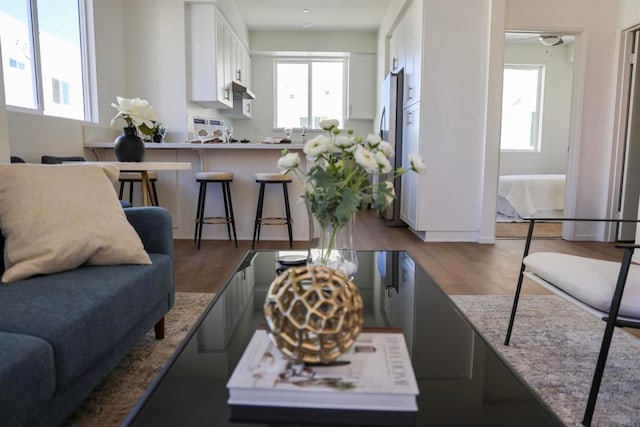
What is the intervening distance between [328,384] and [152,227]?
1405 mm

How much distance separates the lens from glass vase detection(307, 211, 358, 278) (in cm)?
121

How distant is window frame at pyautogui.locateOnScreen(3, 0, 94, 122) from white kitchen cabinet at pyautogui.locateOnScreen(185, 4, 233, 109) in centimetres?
118

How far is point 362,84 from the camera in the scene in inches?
294

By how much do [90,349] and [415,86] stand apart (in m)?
4.01

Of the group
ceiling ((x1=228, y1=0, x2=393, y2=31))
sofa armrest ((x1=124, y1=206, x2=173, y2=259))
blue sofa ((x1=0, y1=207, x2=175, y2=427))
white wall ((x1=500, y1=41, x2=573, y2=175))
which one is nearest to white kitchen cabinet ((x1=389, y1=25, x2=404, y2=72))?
ceiling ((x1=228, y1=0, x2=393, y2=31))

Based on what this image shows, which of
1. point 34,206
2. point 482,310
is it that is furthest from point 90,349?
point 482,310

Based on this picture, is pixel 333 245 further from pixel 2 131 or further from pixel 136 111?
pixel 136 111

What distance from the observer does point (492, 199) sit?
422 cm

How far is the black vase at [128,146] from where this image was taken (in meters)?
2.99

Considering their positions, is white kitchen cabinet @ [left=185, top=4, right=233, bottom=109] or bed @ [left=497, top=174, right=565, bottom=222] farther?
bed @ [left=497, top=174, right=565, bottom=222]

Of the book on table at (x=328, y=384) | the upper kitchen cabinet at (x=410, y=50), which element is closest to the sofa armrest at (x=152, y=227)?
the book on table at (x=328, y=384)

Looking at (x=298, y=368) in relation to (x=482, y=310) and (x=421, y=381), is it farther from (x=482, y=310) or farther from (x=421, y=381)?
(x=482, y=310)

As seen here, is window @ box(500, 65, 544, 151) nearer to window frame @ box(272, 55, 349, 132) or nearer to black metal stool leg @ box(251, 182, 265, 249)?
window frame @ box(272, 55, 349, 132)

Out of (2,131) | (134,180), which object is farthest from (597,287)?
(134,180)
